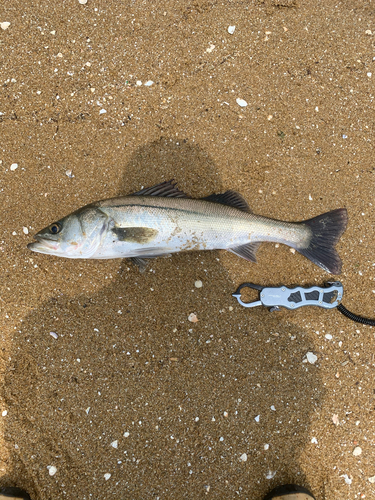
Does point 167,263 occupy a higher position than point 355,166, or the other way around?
point 355,166

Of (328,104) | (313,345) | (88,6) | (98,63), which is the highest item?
(88,6)

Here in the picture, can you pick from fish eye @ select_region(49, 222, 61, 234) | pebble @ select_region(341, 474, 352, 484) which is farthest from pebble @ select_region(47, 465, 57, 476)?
pebble @ select_region(341, 474, 352, 484)

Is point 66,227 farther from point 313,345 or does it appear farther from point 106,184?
point 313,345

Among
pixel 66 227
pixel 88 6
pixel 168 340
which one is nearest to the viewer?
pixel 66 227

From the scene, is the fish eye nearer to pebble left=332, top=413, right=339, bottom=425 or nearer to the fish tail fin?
the fish tail fin

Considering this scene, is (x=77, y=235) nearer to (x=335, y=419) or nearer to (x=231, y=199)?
(x=231, y=199)

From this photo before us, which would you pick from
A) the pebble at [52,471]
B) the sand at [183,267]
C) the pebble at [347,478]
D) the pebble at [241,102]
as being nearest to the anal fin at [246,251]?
the sand at [183,267]

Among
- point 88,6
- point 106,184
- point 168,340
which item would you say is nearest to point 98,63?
point 88,6

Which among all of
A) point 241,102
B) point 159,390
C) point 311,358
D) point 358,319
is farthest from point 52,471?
point 241,102
